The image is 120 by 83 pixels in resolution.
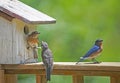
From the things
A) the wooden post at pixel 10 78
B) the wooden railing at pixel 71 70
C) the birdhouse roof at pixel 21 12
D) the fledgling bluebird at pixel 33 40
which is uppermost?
the birdhouse roof at pixel 21 12

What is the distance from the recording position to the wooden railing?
273 cm

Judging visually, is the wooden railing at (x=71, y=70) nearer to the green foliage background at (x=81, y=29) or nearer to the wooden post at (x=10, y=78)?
the wooden post at (x=10, y=78)

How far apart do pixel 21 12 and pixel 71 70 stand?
1.43 ft

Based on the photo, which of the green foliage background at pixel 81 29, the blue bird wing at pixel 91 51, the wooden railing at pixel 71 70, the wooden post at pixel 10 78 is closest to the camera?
the wooden railing at pixel 71 70

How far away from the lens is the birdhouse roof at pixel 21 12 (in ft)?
9.48

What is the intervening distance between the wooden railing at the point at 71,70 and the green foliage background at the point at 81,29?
1.54m

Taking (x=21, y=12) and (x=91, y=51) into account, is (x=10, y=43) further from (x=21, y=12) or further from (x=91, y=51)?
(x=91, y=51)

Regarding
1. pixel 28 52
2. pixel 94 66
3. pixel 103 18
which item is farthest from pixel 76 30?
pixel 94 66

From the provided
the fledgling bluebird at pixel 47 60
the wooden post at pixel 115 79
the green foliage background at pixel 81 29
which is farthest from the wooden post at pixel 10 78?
the green foliage background at pixel 81 29

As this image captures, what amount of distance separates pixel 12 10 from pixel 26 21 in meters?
0.11

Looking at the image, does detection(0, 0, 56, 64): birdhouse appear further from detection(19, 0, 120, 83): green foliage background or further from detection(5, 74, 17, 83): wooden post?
detection(19, 0, 120, 83): green foliage background

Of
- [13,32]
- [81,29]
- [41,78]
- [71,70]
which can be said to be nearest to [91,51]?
[71,70]

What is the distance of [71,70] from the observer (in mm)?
2799

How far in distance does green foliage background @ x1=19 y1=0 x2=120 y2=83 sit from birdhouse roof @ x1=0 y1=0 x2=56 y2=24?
4.53ft
